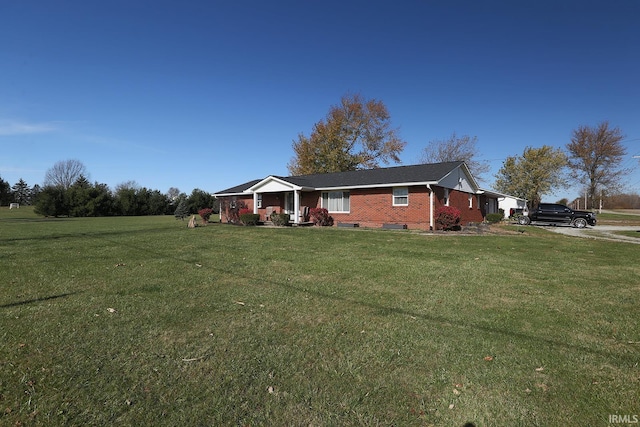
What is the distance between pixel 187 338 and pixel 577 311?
540cm

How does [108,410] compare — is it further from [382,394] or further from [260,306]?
[260,306]

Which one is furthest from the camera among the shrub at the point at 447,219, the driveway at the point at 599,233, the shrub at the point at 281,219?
the shrub at the point at 281,219

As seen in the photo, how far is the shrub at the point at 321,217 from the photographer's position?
75.2 feet

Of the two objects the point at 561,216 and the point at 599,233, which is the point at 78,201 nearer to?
the point at 561,216

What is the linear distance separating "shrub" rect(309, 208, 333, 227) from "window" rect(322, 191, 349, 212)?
2.16 ft

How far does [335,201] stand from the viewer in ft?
77.3

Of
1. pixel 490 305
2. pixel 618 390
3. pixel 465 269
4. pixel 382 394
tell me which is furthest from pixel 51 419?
pixel 465 269

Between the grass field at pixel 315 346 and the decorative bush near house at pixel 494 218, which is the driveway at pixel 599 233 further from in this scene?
the grass field at pixel 315 346

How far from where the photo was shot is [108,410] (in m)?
2.52

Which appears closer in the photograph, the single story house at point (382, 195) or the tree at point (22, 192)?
the single story house at point (382, 195)

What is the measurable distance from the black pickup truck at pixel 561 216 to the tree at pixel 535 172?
2608 cm

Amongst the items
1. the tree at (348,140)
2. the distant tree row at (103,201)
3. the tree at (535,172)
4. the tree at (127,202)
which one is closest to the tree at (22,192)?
the distant tree row at (103,201)

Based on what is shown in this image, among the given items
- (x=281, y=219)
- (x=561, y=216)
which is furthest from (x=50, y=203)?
(x=561, y=216)

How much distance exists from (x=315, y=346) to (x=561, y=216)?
86.5 feet
